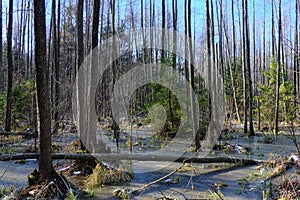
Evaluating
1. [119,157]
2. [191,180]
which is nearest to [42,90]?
[119,157]

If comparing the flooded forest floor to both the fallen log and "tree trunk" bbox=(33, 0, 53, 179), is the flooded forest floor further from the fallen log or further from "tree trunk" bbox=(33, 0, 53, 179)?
"tree trunk" bbox=(33, 0, 53, 179)

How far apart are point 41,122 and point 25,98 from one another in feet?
36.3

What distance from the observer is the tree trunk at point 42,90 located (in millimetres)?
4672

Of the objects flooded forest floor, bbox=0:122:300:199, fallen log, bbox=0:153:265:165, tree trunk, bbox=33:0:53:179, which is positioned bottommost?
flooded forest floor, bbox=0:122:300:199

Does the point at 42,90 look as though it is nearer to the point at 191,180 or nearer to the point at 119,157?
the point at 119,157

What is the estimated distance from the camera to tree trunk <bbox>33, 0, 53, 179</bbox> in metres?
4.67

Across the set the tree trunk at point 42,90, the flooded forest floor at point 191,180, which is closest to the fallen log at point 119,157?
the flooded forest floor at point 191,180

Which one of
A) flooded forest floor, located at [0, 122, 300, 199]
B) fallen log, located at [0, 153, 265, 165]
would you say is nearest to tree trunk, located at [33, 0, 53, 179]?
flooded forest floor, located at [0, 122, 300, 199]

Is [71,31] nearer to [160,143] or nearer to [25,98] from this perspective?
[25,98]

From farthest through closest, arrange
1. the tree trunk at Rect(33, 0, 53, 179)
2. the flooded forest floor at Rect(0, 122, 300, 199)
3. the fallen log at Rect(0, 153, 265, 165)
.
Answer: the fallen log at Rect(0, 153, 265, 165), the flooded forest floor at Rect(0, 122, 300, 199), the tree trunk at Rect(33, 0, 53, 179)

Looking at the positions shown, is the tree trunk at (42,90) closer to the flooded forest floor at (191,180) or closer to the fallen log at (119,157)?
the flooded forest floor at (191,180)

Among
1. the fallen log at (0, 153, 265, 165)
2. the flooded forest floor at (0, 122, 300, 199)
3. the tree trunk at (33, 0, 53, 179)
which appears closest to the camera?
the tree trunk at (33, 0, 53, 179)

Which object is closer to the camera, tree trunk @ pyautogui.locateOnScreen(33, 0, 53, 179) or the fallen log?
tree trunk @ pyautogui.locateOnScreen(33, 0, 53, 179)

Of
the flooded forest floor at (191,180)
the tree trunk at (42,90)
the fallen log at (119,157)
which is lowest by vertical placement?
the flooded forest floor at (191,180)
